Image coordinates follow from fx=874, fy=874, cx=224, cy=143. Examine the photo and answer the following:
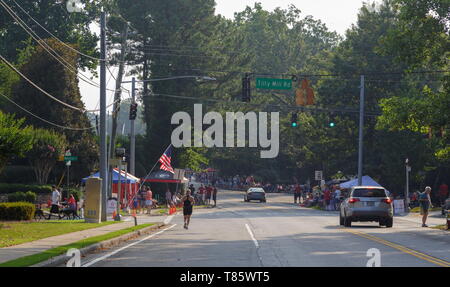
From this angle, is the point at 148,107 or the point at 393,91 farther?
the point at 148,107

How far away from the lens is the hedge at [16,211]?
39719mm

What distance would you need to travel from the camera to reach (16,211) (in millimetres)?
40281

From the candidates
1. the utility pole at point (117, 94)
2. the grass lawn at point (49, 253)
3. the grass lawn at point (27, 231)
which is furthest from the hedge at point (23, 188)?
the grass lawn at point (49, 253)

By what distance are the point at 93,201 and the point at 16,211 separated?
3.53 meters

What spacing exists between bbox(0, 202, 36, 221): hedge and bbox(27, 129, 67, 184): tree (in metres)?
15.1

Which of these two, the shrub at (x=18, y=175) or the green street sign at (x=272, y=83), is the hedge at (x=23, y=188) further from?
the green street sign at (x=272, y=83)

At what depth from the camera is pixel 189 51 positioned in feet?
288

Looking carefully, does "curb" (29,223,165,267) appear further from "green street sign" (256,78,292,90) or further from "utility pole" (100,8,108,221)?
"green street sign" (256,78,292,90)

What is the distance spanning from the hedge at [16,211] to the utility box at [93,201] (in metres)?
2.64

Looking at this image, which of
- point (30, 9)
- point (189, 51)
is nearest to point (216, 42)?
point (189, 51)

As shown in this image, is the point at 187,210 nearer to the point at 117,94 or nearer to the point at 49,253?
the point at 49,253

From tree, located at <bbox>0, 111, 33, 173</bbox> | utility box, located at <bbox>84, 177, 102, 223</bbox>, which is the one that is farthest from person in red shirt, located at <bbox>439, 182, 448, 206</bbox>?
tree, located at <bbox>0, 111, 33, 173</bbox>
